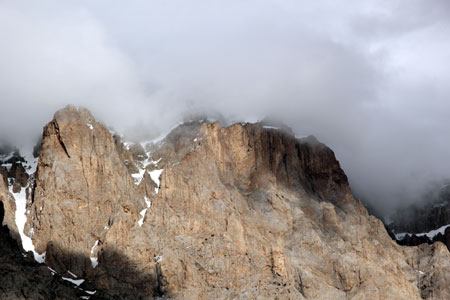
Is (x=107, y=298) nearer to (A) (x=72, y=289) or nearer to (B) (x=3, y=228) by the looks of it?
(A) (x=72, y=289)

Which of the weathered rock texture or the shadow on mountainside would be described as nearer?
the weathered rock texture

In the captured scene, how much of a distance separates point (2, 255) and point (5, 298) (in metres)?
18.0

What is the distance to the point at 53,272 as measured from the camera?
200m

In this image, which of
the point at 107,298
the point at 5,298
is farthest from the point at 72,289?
the point at 5,298

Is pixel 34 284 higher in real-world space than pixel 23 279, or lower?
lower

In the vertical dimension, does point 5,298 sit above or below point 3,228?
below

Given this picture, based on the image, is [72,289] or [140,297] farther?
[140,297]

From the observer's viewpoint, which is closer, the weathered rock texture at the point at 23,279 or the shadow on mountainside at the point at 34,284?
the weathered rock texture at the point at 23,279

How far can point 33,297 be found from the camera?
165m

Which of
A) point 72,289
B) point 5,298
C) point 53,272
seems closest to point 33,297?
point 5,298

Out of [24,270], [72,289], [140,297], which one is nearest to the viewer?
[24,270]

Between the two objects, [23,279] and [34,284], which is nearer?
[23,279]

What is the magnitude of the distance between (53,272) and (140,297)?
22.8m

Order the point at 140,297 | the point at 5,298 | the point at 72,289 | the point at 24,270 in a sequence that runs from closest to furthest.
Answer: the point at 5,298
the point at 24,270
the point at 72,289
the point at 140,297
